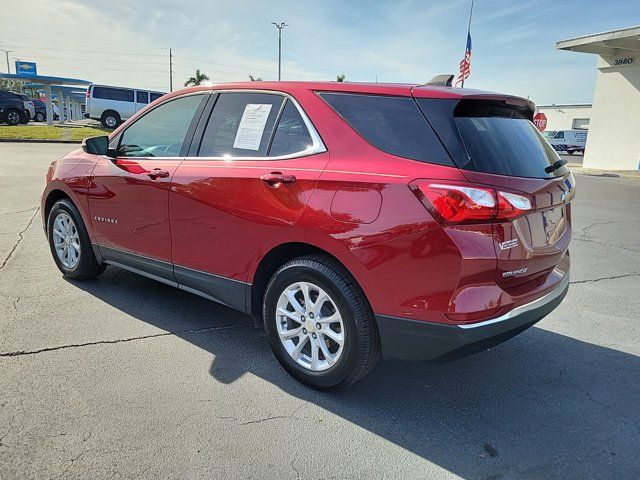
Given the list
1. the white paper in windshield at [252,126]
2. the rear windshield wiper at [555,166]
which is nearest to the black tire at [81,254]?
the white paper in windshield at [252,126]

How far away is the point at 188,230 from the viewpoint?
11.2 ft

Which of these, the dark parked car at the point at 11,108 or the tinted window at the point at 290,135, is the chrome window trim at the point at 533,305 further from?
the dark parked car at the point at 11,108

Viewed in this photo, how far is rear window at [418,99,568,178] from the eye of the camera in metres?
2.46

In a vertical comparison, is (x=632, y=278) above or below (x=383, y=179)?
below

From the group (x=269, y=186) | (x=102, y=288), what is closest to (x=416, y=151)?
(x=269, y=186)

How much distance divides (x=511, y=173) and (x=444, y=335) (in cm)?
90

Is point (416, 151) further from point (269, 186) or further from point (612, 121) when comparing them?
point (612, 121)

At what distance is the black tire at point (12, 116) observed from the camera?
2742 cm

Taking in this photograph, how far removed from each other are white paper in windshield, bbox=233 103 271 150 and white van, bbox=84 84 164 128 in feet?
89.5

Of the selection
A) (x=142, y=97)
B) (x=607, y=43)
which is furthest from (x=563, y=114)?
(x=142, y=97)

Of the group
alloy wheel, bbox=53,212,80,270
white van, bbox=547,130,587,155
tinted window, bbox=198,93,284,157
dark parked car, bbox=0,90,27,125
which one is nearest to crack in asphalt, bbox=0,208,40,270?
alloy wheel, bbox=53,212,80,270

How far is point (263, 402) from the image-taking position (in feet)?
9.19

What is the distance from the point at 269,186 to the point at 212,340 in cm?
131

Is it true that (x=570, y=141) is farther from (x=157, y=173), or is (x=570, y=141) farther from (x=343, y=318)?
(x=343, y=318)
